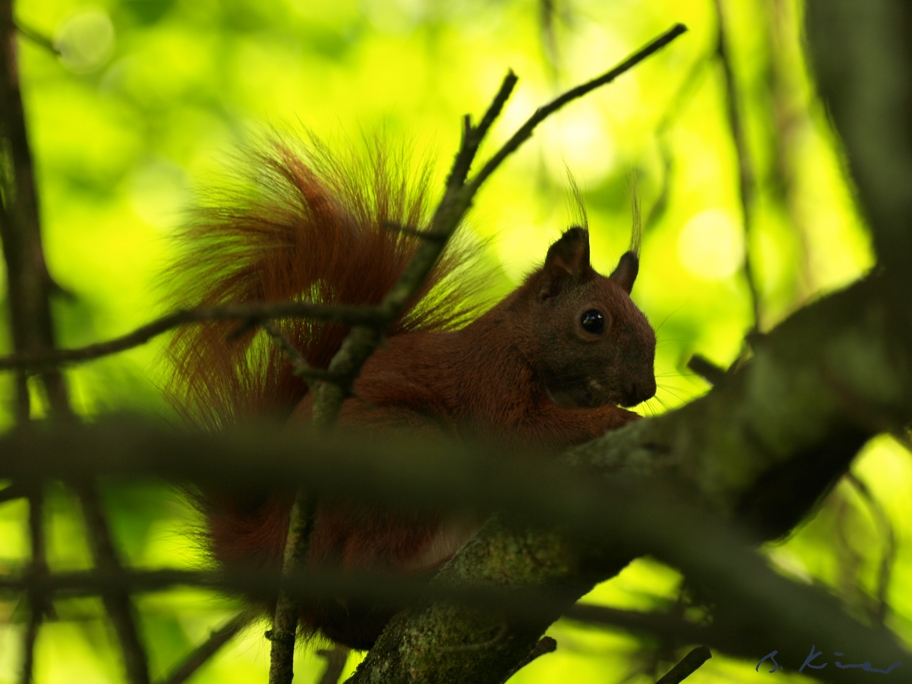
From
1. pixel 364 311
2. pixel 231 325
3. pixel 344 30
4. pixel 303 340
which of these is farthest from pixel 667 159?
pixel 344 30

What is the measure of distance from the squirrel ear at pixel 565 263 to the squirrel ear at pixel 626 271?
0.24 meters

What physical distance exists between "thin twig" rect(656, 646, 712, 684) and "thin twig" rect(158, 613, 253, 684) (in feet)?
3.09

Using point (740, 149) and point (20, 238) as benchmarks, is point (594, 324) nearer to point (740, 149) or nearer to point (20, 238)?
→ point (740, 149)

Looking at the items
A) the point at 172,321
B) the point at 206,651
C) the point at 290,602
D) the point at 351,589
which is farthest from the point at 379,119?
the point at 351,589

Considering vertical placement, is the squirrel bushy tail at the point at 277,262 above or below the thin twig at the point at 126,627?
above

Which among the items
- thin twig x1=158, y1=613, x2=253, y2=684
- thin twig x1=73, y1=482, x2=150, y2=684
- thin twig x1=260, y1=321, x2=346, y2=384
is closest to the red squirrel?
thin twig x1=158, y1=613, x2=253, y2=684

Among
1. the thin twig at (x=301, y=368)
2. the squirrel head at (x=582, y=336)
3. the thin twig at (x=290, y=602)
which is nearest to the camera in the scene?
the thin twig at (x=301, y=368)

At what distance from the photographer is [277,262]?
231cm

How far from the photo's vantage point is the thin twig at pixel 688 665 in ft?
4.89

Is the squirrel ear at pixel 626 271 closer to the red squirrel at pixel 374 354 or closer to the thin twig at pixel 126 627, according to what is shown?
the red squirrel at pixel 374 354

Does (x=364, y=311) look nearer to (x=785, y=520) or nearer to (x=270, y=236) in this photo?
(x=785, y=520)

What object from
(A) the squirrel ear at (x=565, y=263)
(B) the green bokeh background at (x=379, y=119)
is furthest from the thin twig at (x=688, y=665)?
(B) the green bokeh background at (x=379, y=119)

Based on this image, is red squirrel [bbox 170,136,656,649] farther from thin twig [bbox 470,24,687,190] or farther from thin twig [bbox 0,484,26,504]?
thin twig [bbox 470,24,687,190]

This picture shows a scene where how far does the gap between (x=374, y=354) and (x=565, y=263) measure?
59 centimetres
